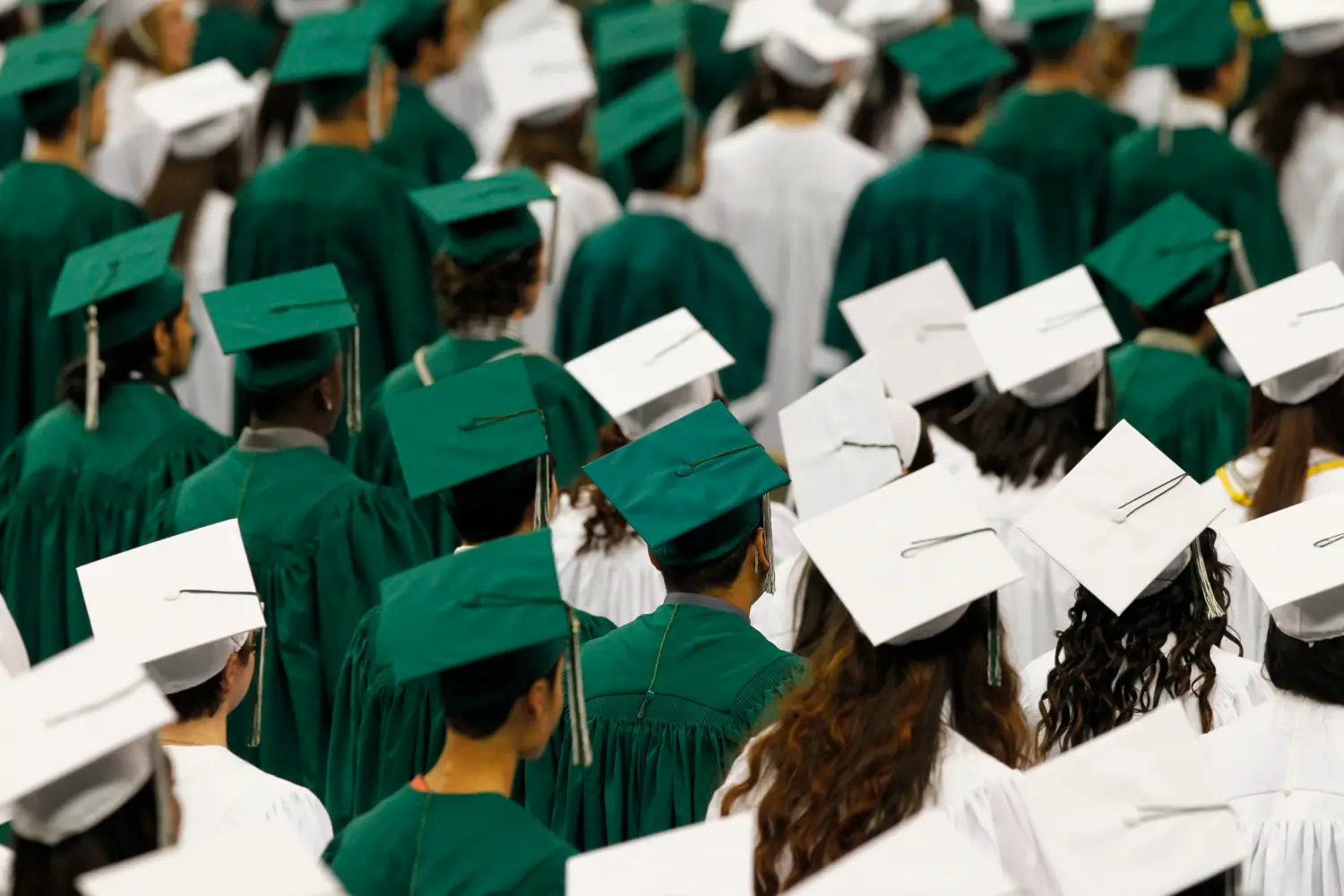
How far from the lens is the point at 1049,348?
182 inches

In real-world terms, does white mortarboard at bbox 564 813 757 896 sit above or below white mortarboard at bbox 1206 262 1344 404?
above

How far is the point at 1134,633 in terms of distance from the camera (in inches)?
138

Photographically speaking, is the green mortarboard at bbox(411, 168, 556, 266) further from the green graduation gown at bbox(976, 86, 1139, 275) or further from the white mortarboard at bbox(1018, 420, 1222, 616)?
the green graduation gown at bbox(976, 86, 1139, 275)

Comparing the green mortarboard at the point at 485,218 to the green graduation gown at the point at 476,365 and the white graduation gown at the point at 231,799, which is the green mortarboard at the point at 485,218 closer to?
the green graduation gown at the point at 476,365

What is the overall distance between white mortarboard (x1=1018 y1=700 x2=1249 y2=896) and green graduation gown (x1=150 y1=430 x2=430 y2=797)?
1.94 m

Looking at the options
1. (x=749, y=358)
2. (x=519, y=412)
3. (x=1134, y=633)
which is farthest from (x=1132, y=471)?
(x=749, y=358)

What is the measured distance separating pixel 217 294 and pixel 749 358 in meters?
2.10

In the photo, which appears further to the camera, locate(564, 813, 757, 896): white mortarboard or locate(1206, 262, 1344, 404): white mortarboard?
locate(1206, 262, 1344, 404): white mortarboard

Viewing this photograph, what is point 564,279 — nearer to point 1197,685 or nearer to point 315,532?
point 315,532

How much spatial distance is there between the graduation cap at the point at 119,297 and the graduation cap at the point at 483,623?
1894mm

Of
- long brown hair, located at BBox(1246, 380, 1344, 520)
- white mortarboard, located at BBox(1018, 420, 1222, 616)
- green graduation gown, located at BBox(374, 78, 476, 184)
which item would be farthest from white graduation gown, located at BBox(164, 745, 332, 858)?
green graduation gown, located at BBox(374, 78, 476, 184)

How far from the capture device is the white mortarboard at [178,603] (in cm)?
343

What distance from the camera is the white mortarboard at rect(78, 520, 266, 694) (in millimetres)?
3434

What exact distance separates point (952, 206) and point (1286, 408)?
90.4 inches
